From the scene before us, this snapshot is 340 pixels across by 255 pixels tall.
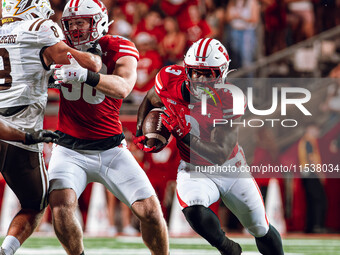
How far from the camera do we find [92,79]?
4668 millimetres

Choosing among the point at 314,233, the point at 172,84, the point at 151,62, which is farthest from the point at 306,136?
the point at 172,84

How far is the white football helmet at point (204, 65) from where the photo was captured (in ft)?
16.7

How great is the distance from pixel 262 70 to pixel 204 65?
16.7ft

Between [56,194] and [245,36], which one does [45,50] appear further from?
[245,36]

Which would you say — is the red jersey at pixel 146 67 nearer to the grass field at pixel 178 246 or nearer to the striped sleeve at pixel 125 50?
the grass field at pixel 178 246

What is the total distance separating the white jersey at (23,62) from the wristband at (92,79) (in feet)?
1.08

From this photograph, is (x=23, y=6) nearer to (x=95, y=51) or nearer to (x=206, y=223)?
(x=95, y=51)

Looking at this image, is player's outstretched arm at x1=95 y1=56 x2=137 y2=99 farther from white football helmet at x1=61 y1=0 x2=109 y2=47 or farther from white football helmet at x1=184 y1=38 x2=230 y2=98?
white football helmet at x1=184 y1=38 x2=230 y2=98

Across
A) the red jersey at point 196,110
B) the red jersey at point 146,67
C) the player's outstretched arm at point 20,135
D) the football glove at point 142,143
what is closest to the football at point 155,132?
the football glove at point 142,143

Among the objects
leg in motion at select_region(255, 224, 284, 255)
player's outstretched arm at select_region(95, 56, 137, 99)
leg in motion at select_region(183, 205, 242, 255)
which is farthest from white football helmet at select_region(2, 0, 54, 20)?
leg in motion at select_region(255, 224, 284, 255)

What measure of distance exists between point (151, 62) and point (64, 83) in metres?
4.75

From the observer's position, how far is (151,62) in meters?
9.79

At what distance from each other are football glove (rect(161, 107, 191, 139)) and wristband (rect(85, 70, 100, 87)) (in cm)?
68

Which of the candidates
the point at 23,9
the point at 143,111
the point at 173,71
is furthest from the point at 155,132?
the point at 23,9
